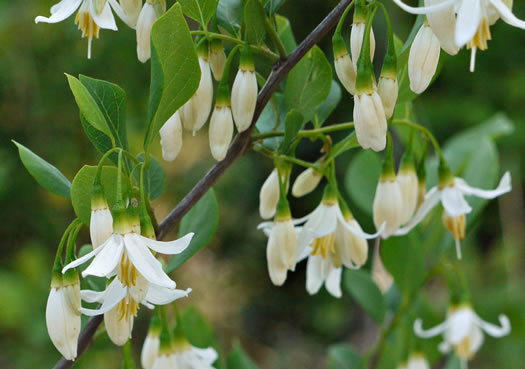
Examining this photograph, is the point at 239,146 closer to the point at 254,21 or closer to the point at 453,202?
the point at 254,21

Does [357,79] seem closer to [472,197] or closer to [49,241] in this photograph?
[472,197]

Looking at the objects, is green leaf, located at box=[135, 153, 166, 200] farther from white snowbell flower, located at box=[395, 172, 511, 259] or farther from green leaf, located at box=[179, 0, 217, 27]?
white snowbell flower, located at box=[395, 172, 511, 259]

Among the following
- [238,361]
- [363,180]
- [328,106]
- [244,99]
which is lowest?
[238,361]

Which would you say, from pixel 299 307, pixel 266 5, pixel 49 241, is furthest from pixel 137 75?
pixel 266 5

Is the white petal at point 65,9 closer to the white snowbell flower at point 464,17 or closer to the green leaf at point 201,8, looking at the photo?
the green leaf at point 201,8

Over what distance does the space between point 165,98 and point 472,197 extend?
27.4 inches

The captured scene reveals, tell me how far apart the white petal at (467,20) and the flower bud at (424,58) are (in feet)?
0.23

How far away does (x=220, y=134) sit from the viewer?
64 cm

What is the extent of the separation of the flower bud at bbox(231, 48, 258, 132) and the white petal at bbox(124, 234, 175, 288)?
16cm

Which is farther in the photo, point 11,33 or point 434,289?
point 434,289

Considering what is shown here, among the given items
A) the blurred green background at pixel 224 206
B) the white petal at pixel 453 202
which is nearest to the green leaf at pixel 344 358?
the white petal at pixel 453 202

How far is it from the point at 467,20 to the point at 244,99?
22cm

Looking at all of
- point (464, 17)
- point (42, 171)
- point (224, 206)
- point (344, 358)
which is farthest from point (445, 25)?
point (224, 206)

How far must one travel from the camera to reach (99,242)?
0.55 metres
